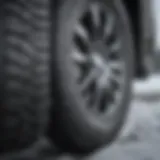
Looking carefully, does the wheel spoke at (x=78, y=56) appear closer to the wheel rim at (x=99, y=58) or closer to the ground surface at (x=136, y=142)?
the wheel rim at (x=99, y=58)

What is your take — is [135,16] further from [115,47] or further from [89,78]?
[89,78]

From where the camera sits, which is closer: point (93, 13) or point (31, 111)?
point (31, 111)

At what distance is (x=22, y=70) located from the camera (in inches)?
93.0

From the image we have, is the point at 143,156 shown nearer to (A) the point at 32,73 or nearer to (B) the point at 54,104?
(B) the point at 54,104

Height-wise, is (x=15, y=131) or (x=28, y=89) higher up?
(x=28, y=89)

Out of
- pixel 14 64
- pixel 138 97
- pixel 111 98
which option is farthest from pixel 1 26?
pixel 138 97

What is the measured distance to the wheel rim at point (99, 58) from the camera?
2879 millimetres

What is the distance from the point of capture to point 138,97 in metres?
5.30

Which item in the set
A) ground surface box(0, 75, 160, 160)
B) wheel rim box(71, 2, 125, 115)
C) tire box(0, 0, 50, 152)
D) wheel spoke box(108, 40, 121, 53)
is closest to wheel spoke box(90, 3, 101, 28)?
wheel rim box(71, 2, 125, 115)

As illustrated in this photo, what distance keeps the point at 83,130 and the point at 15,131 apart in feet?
1.63

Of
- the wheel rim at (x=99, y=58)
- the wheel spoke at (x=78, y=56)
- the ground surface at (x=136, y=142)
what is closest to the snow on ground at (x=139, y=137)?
the ground surface at (x=136, y=142)

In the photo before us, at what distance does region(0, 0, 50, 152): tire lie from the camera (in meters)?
2.34

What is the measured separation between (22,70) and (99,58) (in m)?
0.75

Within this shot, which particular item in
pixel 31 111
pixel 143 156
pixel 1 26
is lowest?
pixel 143 156
